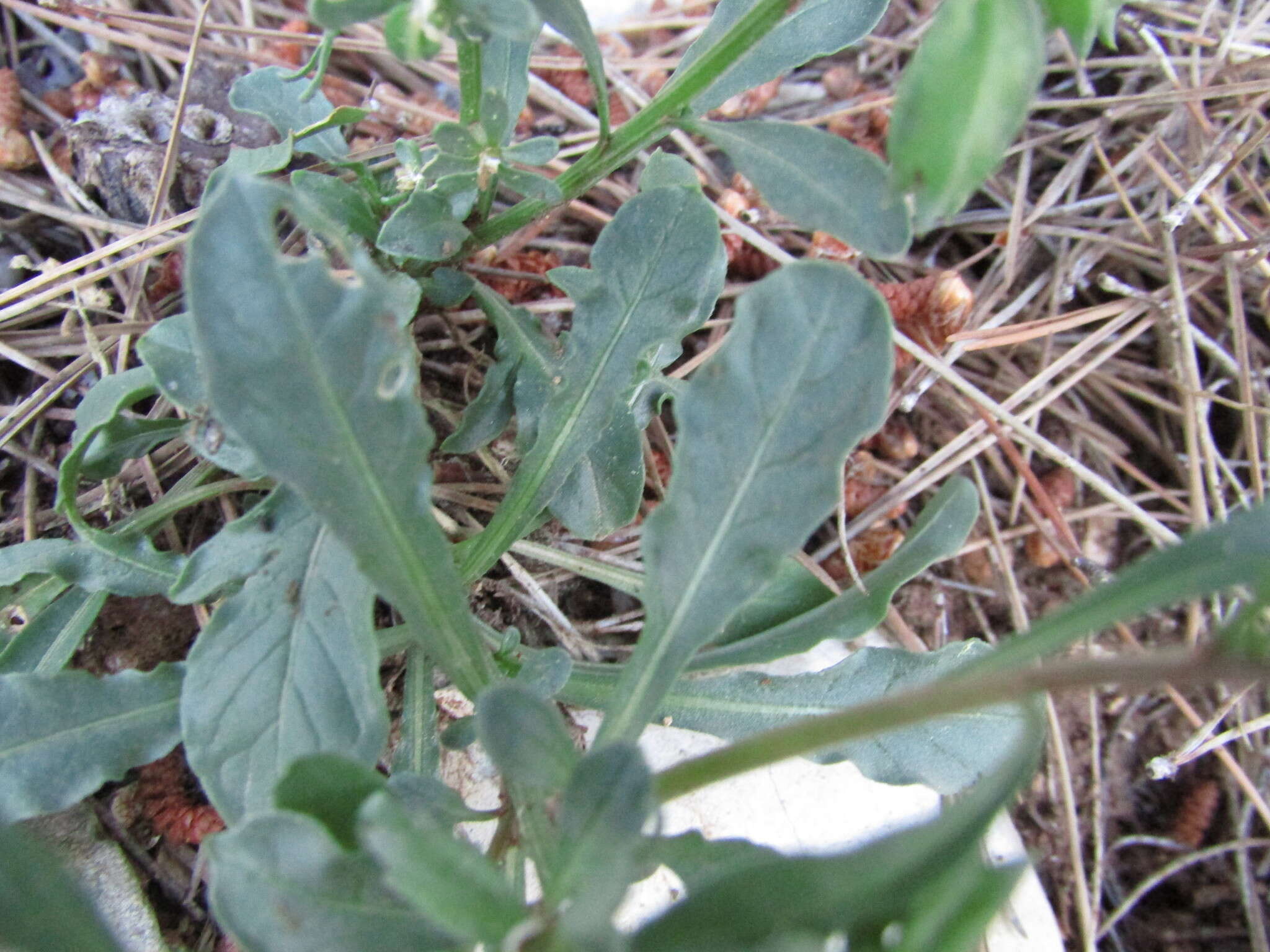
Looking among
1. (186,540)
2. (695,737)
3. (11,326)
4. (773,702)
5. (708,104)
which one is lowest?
(695,737)

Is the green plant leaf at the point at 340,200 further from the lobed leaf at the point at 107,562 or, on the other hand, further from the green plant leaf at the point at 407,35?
the lobed leaf at the point at 107,562

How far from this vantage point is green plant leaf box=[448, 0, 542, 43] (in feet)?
3.32

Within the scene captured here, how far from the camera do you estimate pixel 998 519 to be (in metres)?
2.01

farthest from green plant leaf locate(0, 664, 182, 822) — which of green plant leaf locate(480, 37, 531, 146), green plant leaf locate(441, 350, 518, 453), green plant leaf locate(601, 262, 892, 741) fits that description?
green plant leaf locate(480, 37, 531, 146)

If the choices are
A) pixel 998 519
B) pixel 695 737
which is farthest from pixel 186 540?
pixel 998 519

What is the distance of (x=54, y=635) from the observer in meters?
1.41

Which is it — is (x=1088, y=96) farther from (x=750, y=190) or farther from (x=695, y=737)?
(x=695, y=737)

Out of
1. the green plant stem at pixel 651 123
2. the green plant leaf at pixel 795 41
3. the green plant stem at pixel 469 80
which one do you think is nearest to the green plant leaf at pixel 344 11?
the green plant stem at pixel 469 80

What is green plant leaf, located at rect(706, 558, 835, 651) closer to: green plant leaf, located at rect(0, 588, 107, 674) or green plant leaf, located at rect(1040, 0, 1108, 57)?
green plant leaf, located at rect(1040, 0, 1108, 57)

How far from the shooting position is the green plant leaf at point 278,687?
109 cm

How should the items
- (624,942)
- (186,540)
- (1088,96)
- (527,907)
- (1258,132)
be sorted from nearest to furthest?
(624,942) < (527,907) < (186,540) < (1258,132) < (1088,96)

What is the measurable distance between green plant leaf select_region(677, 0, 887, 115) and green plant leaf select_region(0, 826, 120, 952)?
1.25 metres

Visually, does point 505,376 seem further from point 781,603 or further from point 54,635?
point 54,635

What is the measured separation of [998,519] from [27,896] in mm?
1834
